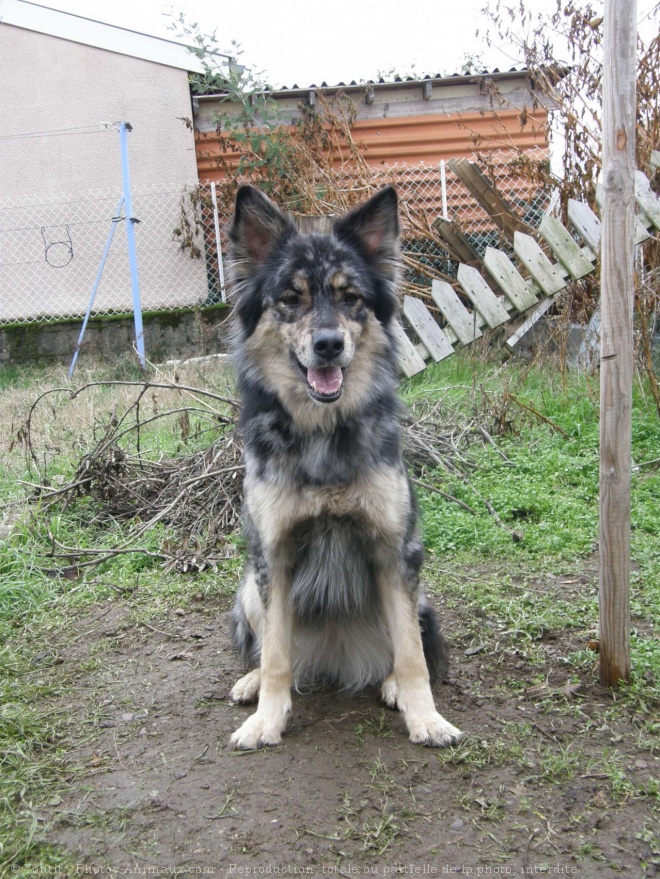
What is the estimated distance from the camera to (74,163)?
1175 cm

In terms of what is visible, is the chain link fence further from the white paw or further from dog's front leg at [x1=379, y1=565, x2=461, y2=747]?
the white paw

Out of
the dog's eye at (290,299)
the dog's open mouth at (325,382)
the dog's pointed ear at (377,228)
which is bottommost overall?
the dog's open mouth at (325,382)

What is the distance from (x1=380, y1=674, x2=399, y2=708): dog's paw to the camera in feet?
10.1

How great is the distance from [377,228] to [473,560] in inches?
88.5

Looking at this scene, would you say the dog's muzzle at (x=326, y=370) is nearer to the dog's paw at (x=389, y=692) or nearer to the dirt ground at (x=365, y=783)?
the dog's paw at (x=389, y=692)

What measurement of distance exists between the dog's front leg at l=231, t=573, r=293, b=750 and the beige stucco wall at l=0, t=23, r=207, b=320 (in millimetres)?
9285

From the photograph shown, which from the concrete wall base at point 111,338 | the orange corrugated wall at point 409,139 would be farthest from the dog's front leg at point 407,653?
the orange corrugated wall at point 409,139

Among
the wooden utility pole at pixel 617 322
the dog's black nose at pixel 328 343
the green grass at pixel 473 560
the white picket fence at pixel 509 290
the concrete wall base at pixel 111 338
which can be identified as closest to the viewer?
the wooden utility pole at pixel 617 322

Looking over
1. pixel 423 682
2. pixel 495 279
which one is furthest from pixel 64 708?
pixel 495 279

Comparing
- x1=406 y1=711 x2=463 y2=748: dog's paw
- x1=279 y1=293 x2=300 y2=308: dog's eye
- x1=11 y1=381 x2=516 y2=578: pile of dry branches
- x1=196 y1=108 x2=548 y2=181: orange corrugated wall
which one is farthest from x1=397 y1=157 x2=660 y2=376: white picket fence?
x1=406 y1=711 x2=463 y2=748: dog's paw

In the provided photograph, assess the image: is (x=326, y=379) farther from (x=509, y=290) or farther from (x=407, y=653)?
(x=509, y=290)

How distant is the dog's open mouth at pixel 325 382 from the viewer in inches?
118

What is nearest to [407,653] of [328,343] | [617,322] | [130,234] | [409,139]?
[328,343]

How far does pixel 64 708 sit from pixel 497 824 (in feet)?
6.35
